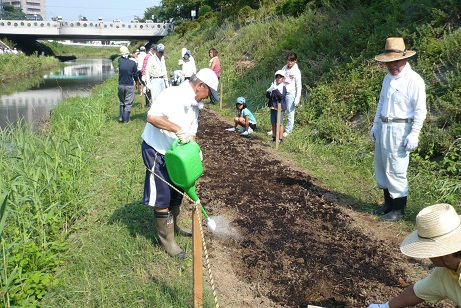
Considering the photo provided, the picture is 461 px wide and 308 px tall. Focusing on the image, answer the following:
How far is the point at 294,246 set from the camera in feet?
12.3

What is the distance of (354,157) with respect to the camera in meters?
6.28

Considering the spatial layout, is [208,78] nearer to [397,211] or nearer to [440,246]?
[440,246]

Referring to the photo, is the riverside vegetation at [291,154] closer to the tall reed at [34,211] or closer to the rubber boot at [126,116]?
the tall reed at [34,211]

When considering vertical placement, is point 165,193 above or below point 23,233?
above

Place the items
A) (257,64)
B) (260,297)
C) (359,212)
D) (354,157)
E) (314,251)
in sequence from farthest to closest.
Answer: (257,64), (354,157), (359,212), (314,251), (260,297)

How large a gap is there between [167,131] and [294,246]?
1.59 m

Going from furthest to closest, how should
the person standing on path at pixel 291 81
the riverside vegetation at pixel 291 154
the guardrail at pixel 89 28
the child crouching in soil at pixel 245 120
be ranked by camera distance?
the guardrail at pixel 89 28 < the child crouching in soil at pixel 245 120 < the person standing on path at pixel 291 81 < the riverside vegetation at pixel 291 154

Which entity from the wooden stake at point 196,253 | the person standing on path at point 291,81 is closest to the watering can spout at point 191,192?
the wooden stake at point 196,253

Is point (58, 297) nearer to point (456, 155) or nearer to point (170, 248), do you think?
point (170, 248)

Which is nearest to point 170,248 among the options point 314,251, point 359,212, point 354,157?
point 314,251

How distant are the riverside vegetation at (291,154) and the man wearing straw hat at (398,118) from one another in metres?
0.39

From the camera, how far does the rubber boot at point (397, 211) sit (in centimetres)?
428

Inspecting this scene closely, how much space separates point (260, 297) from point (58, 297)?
1.54 m

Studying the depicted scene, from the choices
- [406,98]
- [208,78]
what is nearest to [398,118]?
[406,98]
